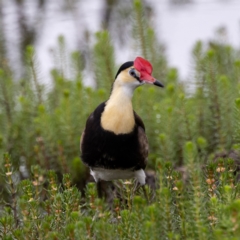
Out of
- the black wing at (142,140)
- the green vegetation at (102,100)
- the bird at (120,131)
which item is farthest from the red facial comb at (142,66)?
the green vegetation at (102,100)

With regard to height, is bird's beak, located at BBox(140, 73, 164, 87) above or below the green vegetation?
above

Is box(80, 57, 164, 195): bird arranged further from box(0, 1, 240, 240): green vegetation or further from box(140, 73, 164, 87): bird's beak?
box(0, 1, 240, 240): green vegetation

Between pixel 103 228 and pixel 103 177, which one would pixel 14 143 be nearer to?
pixel 103 177

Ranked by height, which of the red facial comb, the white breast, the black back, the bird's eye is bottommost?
the white breast

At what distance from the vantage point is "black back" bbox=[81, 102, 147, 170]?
10.8 feet

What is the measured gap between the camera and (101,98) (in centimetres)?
391

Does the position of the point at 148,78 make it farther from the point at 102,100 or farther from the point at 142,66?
the point at 102,100

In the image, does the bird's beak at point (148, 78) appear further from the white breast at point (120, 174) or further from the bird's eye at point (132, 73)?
the white breast at point (120, 174)

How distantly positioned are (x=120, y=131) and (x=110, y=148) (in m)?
0.10

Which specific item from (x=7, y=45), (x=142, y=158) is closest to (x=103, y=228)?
(x=142, y=158)

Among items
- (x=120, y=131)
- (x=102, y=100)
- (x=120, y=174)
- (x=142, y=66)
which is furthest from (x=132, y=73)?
(x=102, y=100)

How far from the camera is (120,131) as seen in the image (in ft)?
10.8

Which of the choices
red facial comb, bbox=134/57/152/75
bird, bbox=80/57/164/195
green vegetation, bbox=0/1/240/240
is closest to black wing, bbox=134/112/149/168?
bird, bbox=80/57/164/195

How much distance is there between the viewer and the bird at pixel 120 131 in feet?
10.7
